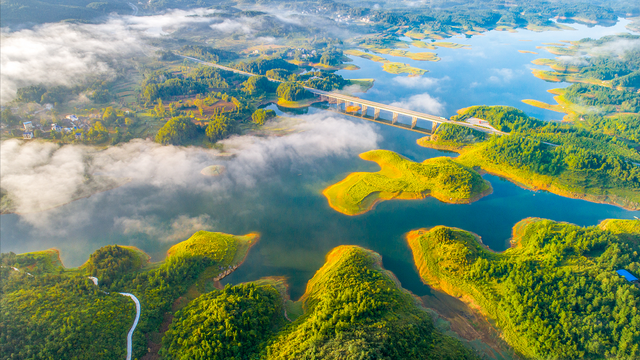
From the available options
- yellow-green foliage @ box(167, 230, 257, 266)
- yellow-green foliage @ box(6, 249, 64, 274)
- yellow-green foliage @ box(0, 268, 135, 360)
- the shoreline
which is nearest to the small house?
the shoreline

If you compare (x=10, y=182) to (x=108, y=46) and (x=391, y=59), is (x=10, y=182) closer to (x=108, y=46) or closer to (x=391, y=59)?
(x=108, y=46)

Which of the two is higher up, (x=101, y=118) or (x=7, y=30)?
(x=7, y=30)

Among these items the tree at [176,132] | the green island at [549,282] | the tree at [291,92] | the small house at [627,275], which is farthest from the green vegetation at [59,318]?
the tree at [291,92]

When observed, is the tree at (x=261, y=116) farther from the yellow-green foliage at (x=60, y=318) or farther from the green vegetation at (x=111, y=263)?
the yellow-green foliage at (x=60, y=318)

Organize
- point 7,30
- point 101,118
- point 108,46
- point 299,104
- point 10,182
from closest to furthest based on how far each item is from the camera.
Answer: point 10,182, point 101,118, point 299,104, point 7,30, point 108,46

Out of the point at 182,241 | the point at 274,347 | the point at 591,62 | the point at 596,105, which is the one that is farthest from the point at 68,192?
the point at 591,62

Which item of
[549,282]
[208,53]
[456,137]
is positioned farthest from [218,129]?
[208,53]
